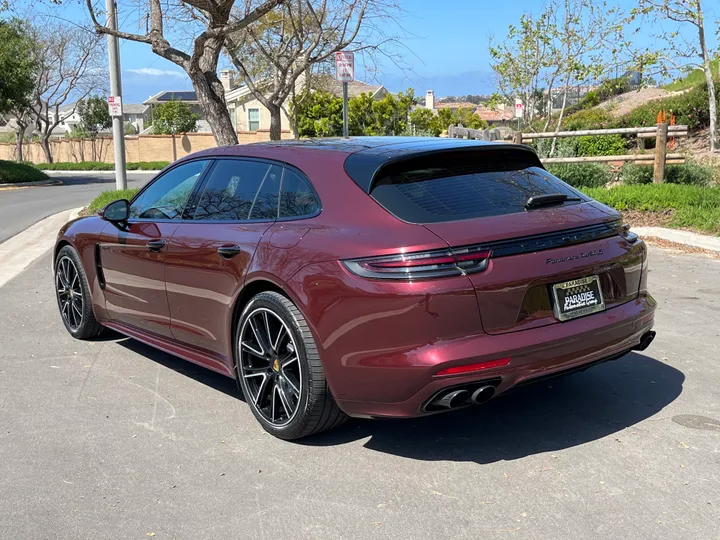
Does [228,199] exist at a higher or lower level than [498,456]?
higher

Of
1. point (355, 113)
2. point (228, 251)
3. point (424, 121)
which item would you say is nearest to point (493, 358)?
point (228, 251)

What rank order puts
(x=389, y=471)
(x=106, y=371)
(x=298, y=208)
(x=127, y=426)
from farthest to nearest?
(x=106, y=371) → (x=127, y=426) → (x=298, y=208) → (x=389, y=471)

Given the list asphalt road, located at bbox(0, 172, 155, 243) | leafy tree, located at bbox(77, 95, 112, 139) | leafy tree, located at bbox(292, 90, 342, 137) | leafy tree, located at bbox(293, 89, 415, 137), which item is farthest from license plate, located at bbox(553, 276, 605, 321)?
leafy tree, located at bbox(77, 95, 112, 139)

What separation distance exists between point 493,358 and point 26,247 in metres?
11.1

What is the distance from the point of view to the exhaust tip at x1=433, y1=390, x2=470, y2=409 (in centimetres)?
368

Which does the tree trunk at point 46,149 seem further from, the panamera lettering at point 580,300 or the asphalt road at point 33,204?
the panamera lettering at point 580,300

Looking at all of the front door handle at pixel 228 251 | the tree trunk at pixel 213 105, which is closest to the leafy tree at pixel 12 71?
the tree trunk at pixel 213 105

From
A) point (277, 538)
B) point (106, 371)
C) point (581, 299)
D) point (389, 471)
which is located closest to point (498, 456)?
point (389, 471)

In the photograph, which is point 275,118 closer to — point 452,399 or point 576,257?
point 576,257

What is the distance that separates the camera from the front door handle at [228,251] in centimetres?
449

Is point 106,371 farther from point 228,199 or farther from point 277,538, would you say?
point 277,538

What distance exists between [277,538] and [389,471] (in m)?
0.81

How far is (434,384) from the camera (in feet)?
11.9

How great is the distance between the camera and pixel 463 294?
11.8 feet
